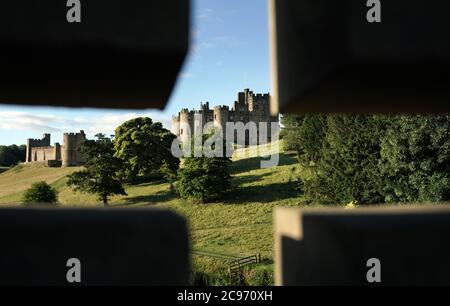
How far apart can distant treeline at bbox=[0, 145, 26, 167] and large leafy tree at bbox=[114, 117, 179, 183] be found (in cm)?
6470

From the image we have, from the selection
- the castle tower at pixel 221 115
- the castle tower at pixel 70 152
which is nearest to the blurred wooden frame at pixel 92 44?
the castle tower at pixel 221 115

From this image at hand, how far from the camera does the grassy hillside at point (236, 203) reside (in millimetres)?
32219

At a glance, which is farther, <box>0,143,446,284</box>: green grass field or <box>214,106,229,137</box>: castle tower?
<box>214,106,229,137</box>: castle tower

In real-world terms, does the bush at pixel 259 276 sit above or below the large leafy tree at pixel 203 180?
below

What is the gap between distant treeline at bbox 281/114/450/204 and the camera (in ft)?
85.6

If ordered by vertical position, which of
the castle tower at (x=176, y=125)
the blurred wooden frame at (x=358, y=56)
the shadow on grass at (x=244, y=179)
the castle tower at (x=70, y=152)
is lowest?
the shadow on grass at (x=244, y=179)

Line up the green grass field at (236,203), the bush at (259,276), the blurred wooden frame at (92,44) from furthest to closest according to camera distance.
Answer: the green grass field at (236,203), the bush at (259,276), the blurred wooden frame at (92,44)

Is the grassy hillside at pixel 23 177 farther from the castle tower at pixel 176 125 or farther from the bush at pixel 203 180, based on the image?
the bush at pixel 203 180

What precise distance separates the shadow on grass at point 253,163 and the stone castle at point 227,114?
21.8 metres

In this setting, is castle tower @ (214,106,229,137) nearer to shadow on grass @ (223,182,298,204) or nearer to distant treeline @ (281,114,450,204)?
shadow on grass @ (223,182,298,204)

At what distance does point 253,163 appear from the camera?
61.9 meters

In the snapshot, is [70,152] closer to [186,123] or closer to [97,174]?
[186,123]

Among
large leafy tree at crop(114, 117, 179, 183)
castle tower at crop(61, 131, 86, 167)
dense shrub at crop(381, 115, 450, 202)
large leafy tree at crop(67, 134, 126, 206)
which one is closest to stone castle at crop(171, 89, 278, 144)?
castle tower at crop(61, 131, 86, 167)
